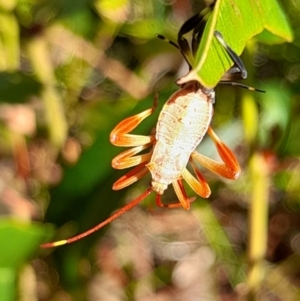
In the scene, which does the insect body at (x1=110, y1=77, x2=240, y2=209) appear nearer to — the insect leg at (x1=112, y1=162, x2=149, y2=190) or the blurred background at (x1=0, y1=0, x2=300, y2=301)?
the insect leg at (x1=112, y1=162, x2=149, y2=190)

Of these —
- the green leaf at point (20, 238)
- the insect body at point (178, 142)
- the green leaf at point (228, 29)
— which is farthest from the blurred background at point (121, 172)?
the green leaf at point (228, 29)

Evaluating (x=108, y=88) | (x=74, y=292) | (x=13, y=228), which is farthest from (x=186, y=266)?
(x=13, y=228)

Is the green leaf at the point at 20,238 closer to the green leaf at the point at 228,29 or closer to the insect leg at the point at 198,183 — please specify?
Answer: the insect leg at the point at 198,183

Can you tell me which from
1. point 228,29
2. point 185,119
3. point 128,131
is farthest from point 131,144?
point 228,29

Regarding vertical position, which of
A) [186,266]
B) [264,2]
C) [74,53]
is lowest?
[186,266]

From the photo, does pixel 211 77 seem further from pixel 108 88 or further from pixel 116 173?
pixel 108 88
